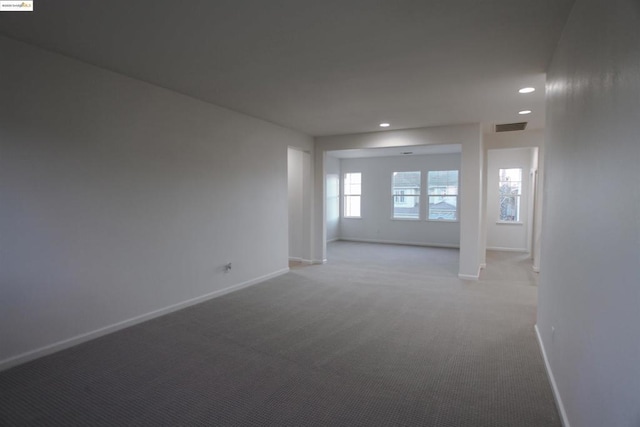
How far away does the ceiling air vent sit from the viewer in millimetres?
5695

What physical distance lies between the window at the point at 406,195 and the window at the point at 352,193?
42.1 inches

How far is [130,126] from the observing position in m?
3.44

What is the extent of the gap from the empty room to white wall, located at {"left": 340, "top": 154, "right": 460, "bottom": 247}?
13.5 ft

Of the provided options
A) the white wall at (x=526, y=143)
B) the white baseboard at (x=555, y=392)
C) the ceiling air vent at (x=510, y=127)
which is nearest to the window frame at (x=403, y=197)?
the white wall at (x=526, y=143)

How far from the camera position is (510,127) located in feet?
19.7

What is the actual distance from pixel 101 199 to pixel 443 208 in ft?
26.9

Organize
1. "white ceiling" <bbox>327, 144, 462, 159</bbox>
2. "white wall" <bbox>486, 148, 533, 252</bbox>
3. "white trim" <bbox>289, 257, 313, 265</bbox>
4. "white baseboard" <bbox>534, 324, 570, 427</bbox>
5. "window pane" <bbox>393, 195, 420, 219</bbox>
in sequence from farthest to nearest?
"window pane" <bbox>393, 195, 420, 219</bbox>
"white ceiling" <bbox>327, 144, 462, 159</bbox>
"white wall" <bbox>486, 148, 533, 252</bbox>
"white trim" <bbox>289, 257, 313, 265</bbox>
"white baseboard" <bbox>534, 324, 570, 427</bbox>

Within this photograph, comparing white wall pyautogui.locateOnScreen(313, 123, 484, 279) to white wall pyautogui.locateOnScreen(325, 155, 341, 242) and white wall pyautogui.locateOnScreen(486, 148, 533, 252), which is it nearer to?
white wall pyautogui.locateOnScreen(486, 148, 533, 252)

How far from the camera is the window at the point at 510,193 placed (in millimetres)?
8172

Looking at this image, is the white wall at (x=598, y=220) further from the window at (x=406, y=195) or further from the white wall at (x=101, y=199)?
the window at (x=406, y=195)

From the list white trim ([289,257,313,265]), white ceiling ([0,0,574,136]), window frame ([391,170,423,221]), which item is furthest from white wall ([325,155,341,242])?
white ceiling ([0,0,574,136])

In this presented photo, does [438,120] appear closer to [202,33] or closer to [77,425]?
[202,33]

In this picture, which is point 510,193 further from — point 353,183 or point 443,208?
point 353,183

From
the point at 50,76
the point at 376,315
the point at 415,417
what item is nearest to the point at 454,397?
the point at 415,417
